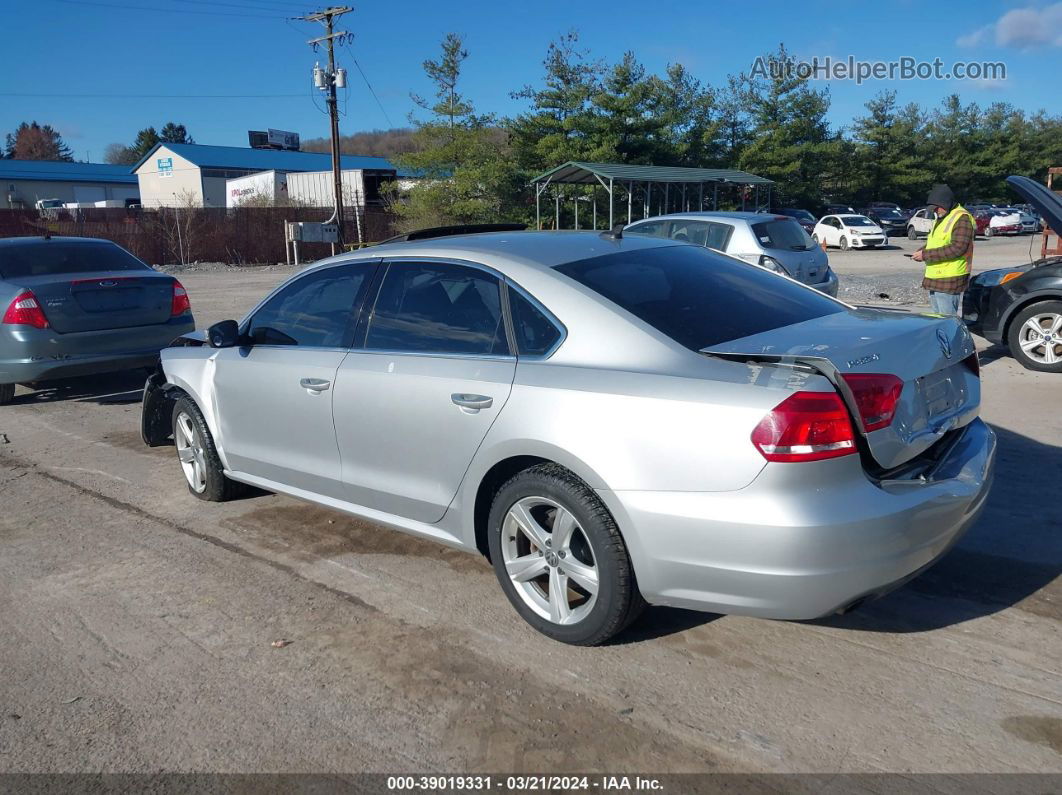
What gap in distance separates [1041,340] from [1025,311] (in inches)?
12.9

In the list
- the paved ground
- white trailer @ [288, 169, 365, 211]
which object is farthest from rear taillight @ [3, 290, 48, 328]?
white trailer @ [288, 169, 365, 211]

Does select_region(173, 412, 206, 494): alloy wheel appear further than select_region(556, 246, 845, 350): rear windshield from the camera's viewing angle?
Yes

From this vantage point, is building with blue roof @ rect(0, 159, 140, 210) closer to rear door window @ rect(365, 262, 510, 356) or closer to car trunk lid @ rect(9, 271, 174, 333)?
car trunk lid @ rect(9, 271, 174, 333)

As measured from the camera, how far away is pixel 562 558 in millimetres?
3502

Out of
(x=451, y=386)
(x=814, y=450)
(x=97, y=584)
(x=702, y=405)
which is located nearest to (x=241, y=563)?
(x=97, y=584)

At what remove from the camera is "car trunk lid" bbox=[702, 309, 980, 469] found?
3104 millimetres

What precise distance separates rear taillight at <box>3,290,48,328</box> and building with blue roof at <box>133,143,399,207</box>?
52.9m

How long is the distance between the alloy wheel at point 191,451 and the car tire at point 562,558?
8.38 ft

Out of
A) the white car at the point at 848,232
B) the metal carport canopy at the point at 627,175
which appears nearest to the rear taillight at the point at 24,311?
the metal carport canopy at the point at 627,175

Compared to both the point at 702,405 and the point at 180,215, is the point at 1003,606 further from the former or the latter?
the point at 180,215

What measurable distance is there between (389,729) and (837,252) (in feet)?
113

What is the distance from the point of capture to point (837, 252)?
34.4 meters

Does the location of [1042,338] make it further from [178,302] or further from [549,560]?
[178,302]

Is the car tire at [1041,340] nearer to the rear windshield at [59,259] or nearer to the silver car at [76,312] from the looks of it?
the silver car at [76,312]
